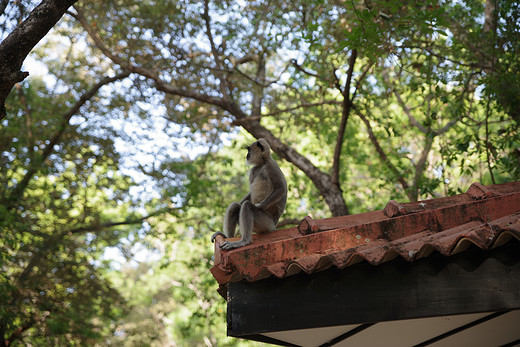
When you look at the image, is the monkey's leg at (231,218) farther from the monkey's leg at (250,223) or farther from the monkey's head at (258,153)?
the monkey's head at (258,153)

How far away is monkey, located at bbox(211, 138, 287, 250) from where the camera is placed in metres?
5.74

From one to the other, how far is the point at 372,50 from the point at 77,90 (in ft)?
27.2

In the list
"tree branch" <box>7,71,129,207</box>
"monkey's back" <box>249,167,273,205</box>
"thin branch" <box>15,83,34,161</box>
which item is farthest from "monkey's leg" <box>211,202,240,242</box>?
"thin branch" <box>15,83,34,161</box>

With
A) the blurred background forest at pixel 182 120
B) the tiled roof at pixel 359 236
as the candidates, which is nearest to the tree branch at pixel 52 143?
the blurred background forest at pixel 182 120

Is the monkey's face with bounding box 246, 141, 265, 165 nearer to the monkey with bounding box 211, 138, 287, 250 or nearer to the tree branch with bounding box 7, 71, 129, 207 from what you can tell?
the monkey with bounding box 211, 138, 287, 250

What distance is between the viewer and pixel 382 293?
3721mm

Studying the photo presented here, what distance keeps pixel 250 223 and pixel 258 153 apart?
4.90ft

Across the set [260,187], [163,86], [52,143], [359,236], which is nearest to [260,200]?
[260,187]

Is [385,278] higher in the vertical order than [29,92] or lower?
lower

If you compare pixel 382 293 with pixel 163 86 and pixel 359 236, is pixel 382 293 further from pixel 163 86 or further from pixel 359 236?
pixel 163 86

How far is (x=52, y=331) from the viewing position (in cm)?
1058

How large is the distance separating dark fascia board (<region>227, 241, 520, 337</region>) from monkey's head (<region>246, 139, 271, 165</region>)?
2.83 m

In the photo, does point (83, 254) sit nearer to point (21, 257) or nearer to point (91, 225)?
point (91, 225)

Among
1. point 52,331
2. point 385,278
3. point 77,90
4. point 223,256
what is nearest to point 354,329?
point 385,278
